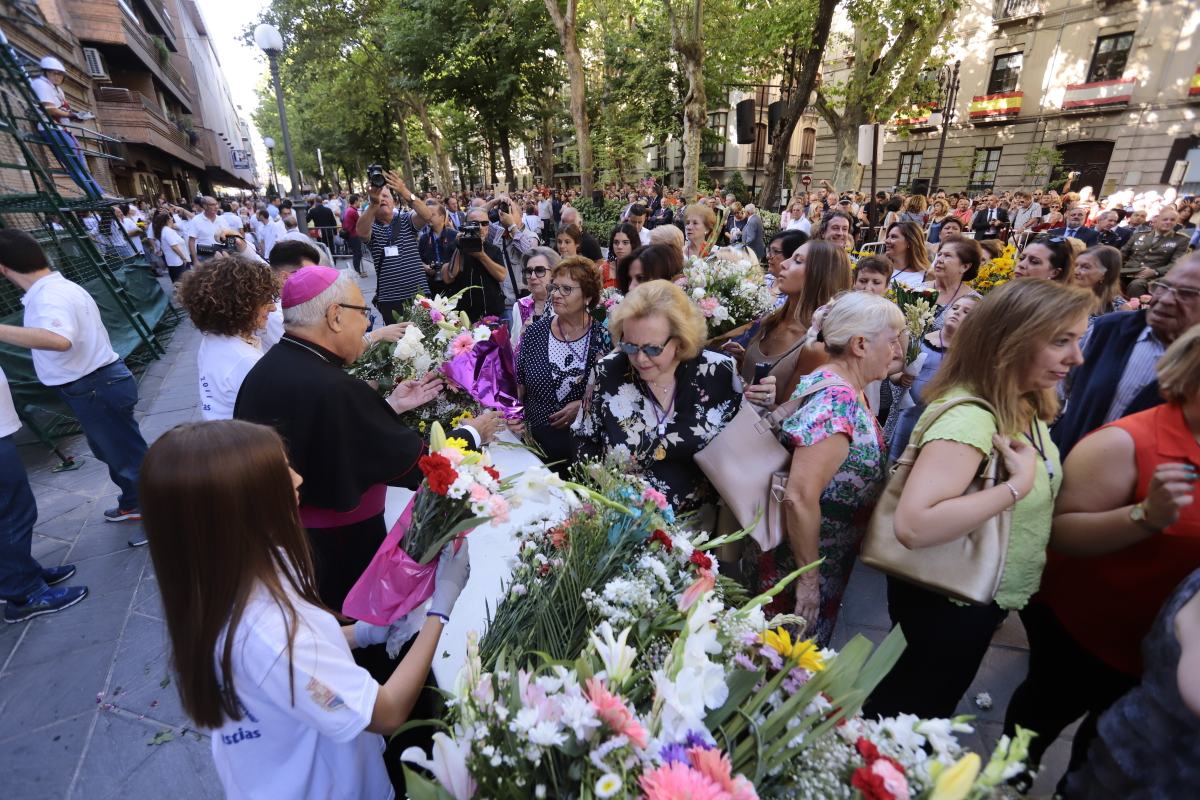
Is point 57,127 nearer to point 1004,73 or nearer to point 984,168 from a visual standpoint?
point 984,168

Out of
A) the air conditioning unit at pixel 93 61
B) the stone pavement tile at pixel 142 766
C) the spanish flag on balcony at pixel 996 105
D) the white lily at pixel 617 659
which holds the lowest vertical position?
the stone pavement tile at pixel 142 766

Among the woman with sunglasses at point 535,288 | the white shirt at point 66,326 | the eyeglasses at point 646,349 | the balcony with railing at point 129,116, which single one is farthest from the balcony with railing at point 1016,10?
the balcony with railing at point 129,116

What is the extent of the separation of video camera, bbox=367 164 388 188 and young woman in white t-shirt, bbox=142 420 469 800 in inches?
186

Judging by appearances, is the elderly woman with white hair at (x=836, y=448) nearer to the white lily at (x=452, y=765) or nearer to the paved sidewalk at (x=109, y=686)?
the paved sidewalk at (x=109, y=686)

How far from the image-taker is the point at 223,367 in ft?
8.56

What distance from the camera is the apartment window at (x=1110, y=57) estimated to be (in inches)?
765

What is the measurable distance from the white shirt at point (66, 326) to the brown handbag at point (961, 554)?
14.7ft

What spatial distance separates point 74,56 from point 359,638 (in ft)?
66.7

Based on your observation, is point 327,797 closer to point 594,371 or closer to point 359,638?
point 359,638

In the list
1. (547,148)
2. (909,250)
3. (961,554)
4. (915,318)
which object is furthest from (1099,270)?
(547,148)

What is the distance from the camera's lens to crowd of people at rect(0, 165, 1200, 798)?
1.12 metres

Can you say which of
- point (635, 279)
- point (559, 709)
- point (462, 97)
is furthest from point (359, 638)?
point (462, 97)

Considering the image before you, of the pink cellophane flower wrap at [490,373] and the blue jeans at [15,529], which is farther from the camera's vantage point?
the blue jeans at [15,529]

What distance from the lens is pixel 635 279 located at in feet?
12.4
